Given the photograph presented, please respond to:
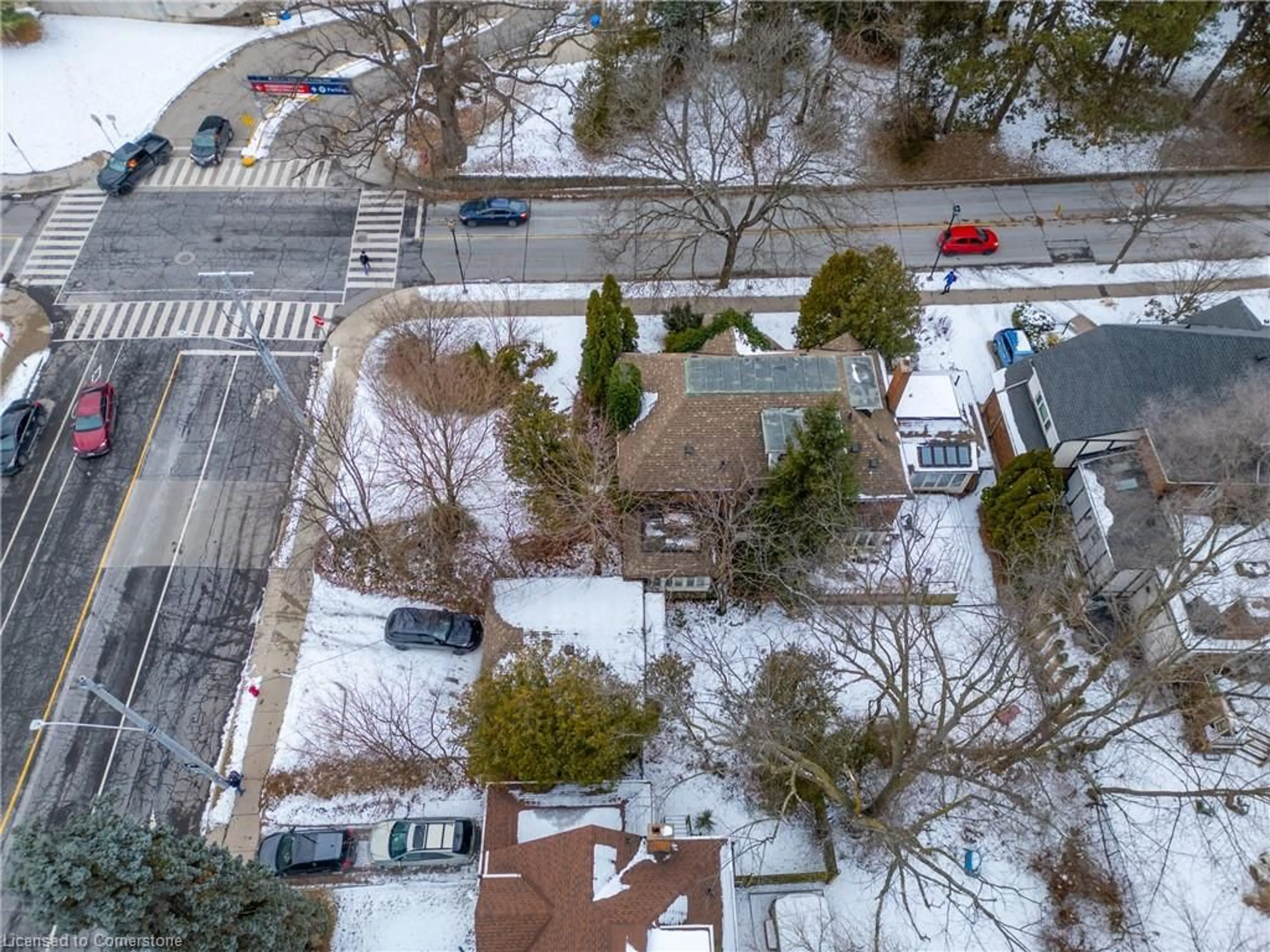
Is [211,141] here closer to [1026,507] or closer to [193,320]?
[193,320]

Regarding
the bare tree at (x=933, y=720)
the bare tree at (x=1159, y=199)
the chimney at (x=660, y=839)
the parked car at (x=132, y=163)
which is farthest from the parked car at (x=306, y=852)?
the bare tree at (x=1159, y=199)

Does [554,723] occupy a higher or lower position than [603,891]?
higher

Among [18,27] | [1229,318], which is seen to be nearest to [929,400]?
[1229,318]

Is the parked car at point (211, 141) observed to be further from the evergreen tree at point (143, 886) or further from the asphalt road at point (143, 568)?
the evergreen tree at point (143, 886)

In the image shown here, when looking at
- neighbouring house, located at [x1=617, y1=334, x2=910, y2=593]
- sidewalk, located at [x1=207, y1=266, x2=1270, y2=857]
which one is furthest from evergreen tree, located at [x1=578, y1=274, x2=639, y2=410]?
sidewalk, located at [x1=207, y1=266, x2=1270, y2=857]

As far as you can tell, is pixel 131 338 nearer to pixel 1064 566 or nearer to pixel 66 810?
pixel 66 810

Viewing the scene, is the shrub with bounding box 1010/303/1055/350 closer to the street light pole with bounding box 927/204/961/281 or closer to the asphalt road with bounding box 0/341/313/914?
the street light pole with bounding box 927/204/961/281
